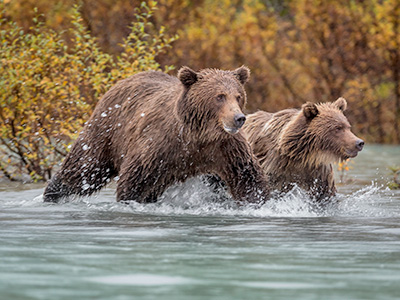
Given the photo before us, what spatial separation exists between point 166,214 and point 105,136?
1243 millimetres

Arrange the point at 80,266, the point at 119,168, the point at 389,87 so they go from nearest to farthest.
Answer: the point at 80,266
the point at 119,168
the point at 389,87

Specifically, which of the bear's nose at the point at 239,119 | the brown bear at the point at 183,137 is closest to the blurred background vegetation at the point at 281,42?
the brown bear at the point at 183,137

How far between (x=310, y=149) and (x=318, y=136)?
145 millimetres

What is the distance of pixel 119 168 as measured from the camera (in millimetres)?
7957

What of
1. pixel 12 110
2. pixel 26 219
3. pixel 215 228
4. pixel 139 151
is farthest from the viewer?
pixel 12 110

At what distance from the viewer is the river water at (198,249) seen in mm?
4035

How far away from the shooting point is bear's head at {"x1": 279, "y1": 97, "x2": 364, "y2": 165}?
788 centimetres

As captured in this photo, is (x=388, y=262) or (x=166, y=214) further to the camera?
(x=166, y=214)

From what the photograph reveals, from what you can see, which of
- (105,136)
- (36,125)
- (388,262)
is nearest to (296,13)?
(36,125)

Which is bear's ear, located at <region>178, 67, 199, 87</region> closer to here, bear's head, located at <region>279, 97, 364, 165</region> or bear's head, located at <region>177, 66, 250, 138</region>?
bear's head, located at <region>177, 66, 250, 138</region>

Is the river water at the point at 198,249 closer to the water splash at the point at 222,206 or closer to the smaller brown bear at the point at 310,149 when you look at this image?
the water splash at the point at 222,206

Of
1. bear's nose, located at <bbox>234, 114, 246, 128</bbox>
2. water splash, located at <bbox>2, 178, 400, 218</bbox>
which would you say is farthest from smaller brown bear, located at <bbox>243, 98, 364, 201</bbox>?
bear's nose, located at <bbox>234, 114, 246, 128</bbox>

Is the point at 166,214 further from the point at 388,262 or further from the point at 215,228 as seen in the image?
the point at 388,262

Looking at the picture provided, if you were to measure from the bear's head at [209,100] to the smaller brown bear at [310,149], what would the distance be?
1059 millimetres
